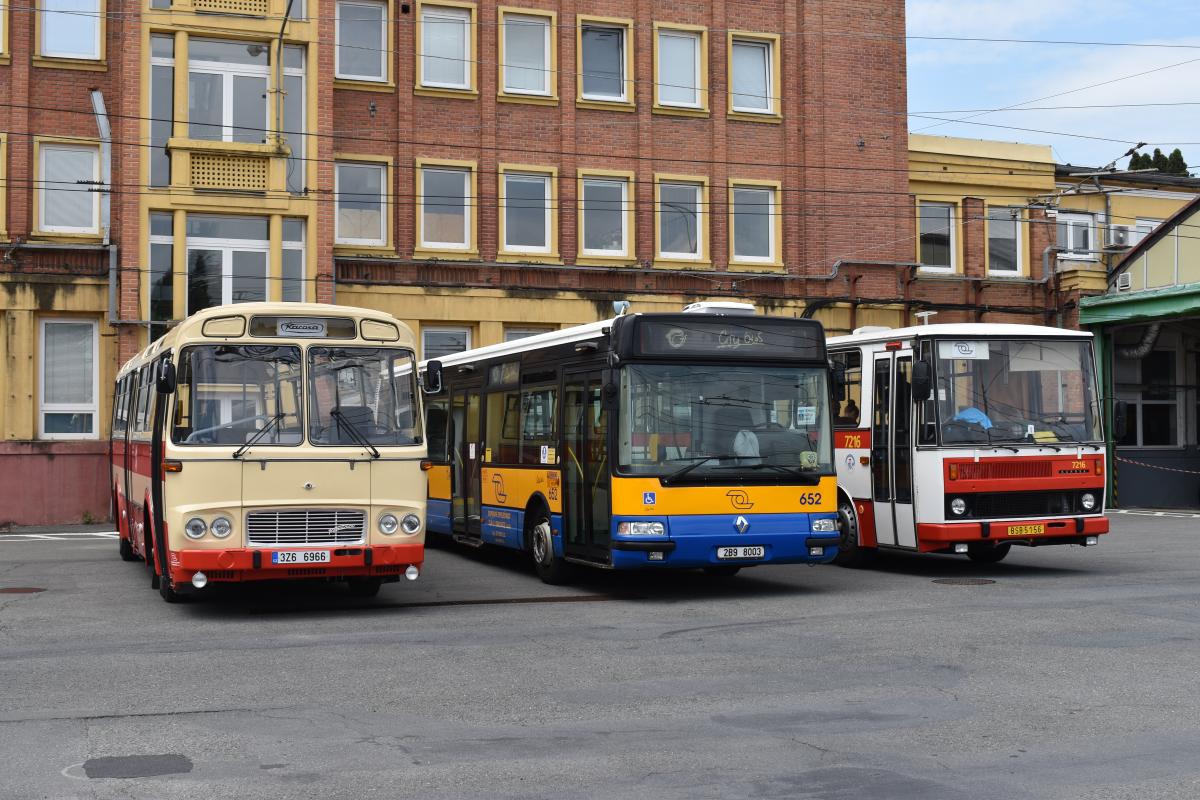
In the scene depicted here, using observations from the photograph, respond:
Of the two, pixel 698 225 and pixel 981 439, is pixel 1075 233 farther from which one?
pixel 981 439

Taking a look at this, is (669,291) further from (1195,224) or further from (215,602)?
(215,602)

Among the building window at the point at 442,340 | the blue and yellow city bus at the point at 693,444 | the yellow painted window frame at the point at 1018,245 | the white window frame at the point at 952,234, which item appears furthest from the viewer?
the yellow painted window frame at the point at 1018,245

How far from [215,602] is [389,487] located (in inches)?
103

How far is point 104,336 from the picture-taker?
28797 mm

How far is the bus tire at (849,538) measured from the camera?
58.6 feet

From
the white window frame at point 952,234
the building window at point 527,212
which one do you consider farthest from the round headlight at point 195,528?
the white window frame at point 952,234

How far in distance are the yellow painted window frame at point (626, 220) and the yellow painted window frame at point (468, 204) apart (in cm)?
225

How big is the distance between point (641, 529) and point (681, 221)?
63.5ft

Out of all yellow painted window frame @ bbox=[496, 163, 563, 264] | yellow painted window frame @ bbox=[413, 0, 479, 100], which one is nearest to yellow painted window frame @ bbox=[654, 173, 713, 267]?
yellow painted window frame @ bbox=[496, 163, 563, 264]

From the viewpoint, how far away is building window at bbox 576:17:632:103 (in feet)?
105

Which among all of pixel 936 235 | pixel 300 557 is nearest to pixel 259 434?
pixel 300 557

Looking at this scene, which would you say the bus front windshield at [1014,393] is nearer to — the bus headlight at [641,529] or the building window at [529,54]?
the bus headlight at [641,529]

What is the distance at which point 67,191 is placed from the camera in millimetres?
28766

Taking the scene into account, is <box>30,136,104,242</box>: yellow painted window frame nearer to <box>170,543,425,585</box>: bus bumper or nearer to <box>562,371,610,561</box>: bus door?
<box>562,371,610,561</box>: bus door
